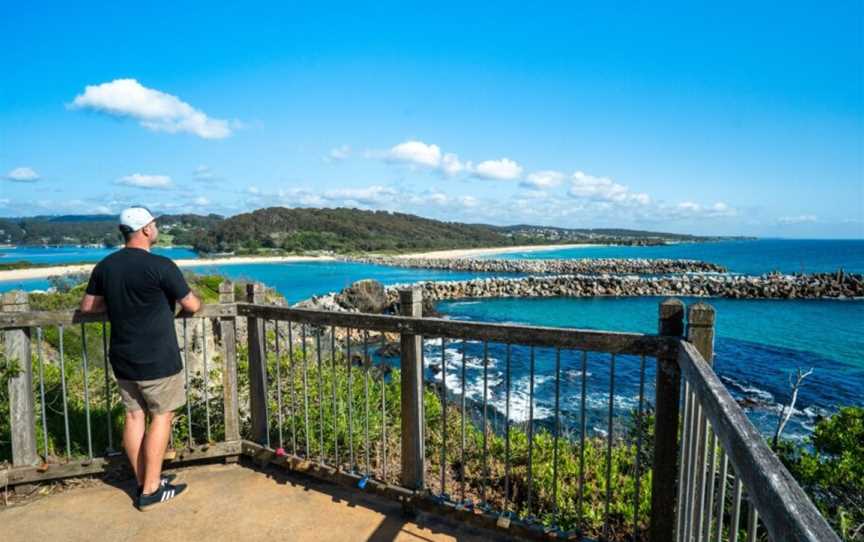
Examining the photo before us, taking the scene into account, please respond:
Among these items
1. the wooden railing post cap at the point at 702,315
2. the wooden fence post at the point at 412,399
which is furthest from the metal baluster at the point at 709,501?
the wooden fence post at the point at 412,399

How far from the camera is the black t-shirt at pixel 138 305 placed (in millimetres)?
3398

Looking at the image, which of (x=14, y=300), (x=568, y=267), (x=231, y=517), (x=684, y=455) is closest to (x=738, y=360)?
(x=684, y=455)

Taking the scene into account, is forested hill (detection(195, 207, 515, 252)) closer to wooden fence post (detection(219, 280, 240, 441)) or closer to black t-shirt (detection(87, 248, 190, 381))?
Result: wooden fence post (detection(219, 280, 240, 441))

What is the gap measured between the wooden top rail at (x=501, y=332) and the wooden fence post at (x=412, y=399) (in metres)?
0.10

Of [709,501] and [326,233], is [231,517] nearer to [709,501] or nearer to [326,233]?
[709,501]

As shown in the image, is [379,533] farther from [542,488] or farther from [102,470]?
[102,470]

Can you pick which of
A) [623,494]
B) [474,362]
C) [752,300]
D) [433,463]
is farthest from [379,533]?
[752,300]

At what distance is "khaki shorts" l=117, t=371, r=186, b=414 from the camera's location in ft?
11.6

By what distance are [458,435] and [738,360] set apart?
1342cm

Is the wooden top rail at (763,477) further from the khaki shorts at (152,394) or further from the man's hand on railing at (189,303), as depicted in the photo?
the khaki shorts at (152,394)

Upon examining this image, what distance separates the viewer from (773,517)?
3.18ft

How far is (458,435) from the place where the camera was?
6500 millimetres

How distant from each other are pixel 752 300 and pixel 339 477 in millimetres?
35971

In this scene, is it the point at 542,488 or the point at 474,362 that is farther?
the point at 474,362
